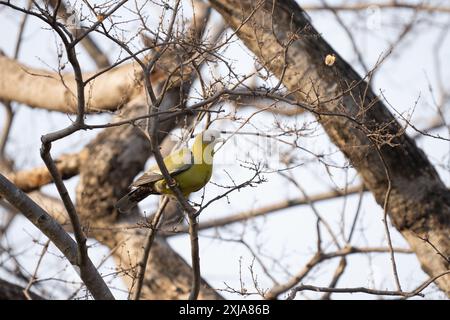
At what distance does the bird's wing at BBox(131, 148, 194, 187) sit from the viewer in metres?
5.21

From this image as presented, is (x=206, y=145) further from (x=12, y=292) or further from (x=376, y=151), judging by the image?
(x=12, y=292)

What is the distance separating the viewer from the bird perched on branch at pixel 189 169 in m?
5.22

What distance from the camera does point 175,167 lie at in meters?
5.28

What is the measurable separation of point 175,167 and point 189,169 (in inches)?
4.5

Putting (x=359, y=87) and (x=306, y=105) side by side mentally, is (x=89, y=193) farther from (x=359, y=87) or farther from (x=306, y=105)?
(x=306, y=105)

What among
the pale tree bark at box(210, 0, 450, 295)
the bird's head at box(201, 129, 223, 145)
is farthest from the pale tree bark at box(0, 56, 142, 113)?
the bird's head at box(201, 129, 223, 145)

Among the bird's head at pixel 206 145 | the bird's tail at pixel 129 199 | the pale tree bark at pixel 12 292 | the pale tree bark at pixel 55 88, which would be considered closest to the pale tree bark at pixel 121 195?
the pale tree bark at pixel 55 88

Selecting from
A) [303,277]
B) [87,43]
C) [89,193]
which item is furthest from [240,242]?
[87,43]

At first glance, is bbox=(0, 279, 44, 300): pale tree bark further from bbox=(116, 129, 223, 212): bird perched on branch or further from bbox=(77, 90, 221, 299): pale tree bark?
bbox=(116, 129, 223, 212): bird perched on branch

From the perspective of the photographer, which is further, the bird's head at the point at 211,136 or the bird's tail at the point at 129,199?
the bird's tail at the point at 129,199

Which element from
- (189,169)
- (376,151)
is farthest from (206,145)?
(376,151)

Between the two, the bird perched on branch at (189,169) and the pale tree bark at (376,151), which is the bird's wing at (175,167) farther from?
the pale tree bark at (376,151)
